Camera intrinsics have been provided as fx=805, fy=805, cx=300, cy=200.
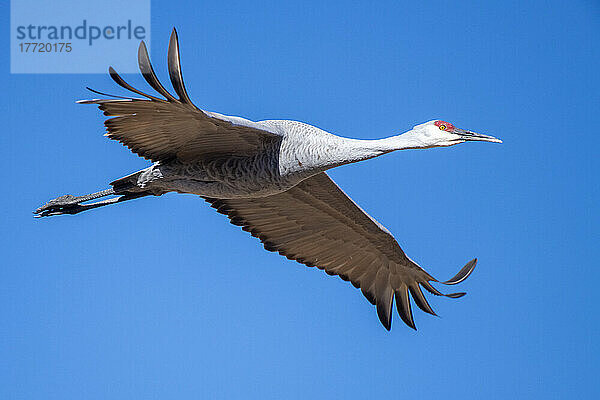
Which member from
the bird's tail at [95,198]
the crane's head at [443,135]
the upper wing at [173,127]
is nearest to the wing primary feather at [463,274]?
the crane's head at [443,135]

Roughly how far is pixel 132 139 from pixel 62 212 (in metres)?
2.08

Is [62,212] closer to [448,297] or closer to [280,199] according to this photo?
[280,199]

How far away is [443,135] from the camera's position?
8344mm

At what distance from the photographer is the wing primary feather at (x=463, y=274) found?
1070 centimetres

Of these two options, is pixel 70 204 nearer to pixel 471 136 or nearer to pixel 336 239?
pixel 336 239

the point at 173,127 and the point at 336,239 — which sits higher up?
the point at 173,127

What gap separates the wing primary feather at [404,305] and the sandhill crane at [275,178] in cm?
1

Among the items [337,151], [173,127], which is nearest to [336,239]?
[337,151]

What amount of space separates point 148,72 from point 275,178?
2.13 m

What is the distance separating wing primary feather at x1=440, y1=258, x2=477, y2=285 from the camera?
10703 mm

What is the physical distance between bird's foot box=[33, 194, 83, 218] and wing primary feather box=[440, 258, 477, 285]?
491cm

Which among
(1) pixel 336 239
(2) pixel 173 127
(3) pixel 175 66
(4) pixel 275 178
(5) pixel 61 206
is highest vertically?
(3) pixel 175 66

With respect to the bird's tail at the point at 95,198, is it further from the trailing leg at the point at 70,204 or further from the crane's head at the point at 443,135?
the crane's head at the point at 443,135

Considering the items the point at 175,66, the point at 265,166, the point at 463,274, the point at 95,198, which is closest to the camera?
the point at 175,66
